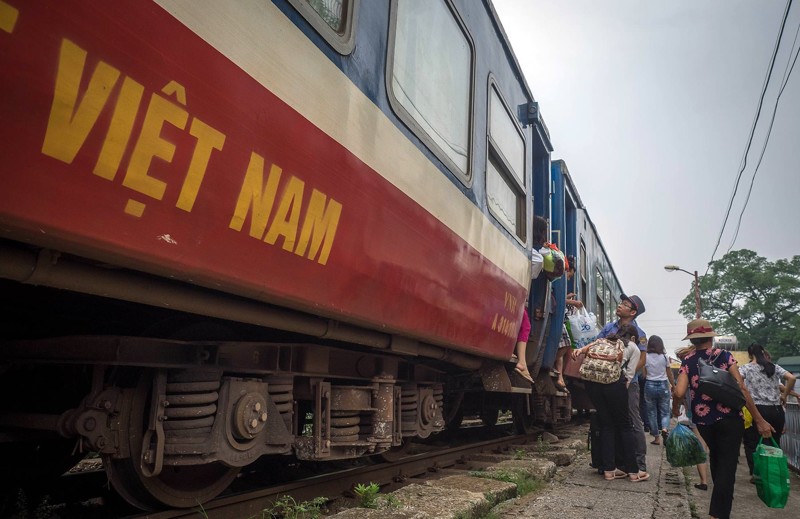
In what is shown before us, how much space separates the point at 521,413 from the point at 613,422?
2380 mm

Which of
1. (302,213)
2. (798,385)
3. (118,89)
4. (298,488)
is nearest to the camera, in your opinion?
(118,89)

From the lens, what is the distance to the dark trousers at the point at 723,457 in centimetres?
351

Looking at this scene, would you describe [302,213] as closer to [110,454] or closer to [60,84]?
[60,84]

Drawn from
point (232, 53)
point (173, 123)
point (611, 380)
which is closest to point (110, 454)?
point (173, 123)

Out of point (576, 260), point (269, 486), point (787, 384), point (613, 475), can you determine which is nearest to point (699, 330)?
point (613, 475)

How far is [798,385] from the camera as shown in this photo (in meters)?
7.98

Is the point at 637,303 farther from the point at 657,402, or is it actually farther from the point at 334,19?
the point at 334,19

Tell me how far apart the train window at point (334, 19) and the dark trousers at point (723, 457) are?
329cm

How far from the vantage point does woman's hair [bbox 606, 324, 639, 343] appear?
16.4 feet

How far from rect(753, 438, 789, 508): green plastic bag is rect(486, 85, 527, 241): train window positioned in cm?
241

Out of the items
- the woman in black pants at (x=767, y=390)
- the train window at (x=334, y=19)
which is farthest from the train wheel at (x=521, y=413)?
the train window at (x=334, y=19)

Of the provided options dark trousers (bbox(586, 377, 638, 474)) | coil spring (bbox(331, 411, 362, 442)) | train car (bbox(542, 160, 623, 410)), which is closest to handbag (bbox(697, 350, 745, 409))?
dark trousers (bbox(586, 377, 638, 474))

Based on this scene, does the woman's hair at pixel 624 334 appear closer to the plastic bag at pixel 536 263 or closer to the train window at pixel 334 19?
the plastic bag at pixel 536 263

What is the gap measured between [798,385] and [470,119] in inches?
281
